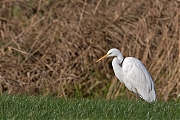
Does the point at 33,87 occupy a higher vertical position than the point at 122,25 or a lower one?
lower

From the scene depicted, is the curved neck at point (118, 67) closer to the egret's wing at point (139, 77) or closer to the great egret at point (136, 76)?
the great egret at point (136, 76)

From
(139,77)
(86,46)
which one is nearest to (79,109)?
(139,77)

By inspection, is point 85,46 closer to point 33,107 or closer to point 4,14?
point 4,14

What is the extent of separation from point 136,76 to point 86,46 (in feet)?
6.25

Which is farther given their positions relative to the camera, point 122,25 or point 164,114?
point 122,25

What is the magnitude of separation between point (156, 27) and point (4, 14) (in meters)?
2.92

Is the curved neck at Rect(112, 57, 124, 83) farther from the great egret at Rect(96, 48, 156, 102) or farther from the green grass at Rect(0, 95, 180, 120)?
the green grass at Rect(0, 95, 180, 120)

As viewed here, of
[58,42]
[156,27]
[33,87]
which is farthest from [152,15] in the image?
[33,87]

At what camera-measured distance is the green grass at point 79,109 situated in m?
6.94

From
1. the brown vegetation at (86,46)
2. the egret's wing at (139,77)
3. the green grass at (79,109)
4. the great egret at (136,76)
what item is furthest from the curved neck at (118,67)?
the green grass at (79,109)

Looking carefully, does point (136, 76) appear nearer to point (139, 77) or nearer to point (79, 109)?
point (139, 77)

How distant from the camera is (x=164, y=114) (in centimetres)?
738

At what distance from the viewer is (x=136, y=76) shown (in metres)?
9.77

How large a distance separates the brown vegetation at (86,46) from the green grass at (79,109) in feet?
9.25
